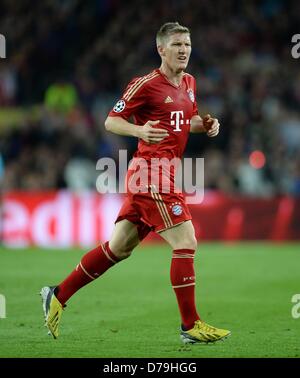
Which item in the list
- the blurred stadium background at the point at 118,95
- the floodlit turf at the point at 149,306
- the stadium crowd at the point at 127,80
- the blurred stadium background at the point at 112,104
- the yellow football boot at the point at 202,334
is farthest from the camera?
the stadium crowd at the point at 127,80

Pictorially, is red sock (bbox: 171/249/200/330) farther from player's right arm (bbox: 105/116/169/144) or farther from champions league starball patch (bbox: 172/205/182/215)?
player's right arm (bbox: 105/116/169/144)

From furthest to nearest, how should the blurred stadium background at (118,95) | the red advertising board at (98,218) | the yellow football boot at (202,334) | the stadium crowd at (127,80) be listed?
the stadium crowd at (127,80) < the blurred stadium background at (118,95) < the red advertising board at (98,218) < the yellow football boot at (202,334)

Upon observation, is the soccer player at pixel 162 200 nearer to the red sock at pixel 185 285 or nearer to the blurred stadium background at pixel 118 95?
the red sock at pixel 185 285

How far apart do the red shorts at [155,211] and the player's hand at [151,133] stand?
1.64 ft

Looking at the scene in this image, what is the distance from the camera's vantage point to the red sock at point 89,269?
7598 millimetres

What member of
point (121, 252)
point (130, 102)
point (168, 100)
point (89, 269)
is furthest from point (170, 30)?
point (89, 269)

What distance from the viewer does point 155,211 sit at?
7.38 m

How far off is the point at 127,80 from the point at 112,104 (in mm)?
655

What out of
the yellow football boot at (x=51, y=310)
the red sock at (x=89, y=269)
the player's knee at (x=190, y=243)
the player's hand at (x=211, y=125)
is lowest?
the yellow football boot at (x=51, y=310)

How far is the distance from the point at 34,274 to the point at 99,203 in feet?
15.1

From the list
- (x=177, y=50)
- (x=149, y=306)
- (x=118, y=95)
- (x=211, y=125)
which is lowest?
(x=149, y=306)

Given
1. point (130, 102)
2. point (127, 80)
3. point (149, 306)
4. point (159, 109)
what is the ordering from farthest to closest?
1. point (127, 80)
2. point (149, 306)
3. point (159, 109)
4. point (130, 102)

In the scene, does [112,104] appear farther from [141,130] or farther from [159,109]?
[141,130]

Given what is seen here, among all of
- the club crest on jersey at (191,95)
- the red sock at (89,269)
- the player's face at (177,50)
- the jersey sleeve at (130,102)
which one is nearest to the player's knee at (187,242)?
the red sock at (89,269)
